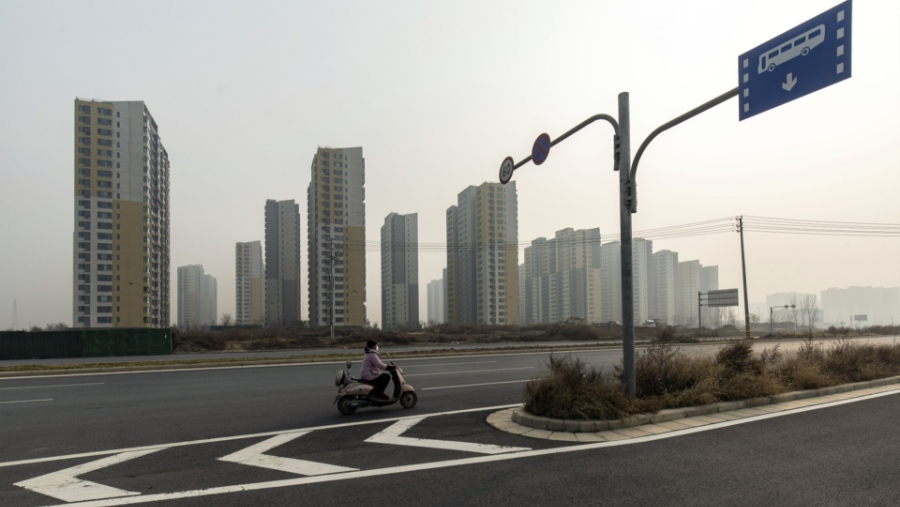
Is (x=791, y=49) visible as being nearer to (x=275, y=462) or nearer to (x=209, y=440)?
(x=275, y=462)

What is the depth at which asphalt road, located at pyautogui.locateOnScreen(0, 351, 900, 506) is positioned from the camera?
501 cm

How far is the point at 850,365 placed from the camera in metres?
12.2

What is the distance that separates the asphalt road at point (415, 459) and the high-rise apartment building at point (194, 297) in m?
130

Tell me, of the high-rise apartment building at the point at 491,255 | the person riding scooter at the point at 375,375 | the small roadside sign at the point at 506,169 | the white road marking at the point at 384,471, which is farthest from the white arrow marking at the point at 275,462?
the high-rise apartment building at the point at 491,255

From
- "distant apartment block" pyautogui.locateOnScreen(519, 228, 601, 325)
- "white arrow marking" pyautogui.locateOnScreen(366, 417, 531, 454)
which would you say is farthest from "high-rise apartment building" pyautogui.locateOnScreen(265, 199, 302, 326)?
"white arrow marking" pyautogui.locateOnScreen(366, 417, 531, 454)

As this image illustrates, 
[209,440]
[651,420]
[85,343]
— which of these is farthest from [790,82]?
[85,343]

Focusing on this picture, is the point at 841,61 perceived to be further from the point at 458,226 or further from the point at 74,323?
the point at 458,226

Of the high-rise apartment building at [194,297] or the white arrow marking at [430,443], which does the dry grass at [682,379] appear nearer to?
the white arrow marking at [430,443]

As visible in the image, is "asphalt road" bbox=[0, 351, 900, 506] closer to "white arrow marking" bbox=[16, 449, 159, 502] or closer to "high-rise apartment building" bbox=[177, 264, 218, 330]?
"white arrow marking" bbox=[16, 449, 159, 502]

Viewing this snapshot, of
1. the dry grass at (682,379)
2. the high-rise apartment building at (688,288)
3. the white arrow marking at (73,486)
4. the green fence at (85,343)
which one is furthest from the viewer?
the high-rise apartment building at (688,288)

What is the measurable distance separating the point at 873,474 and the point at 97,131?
82.8 m

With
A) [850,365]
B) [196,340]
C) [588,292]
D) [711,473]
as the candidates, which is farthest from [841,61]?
[588,292]

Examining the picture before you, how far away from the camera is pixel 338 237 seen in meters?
74.2

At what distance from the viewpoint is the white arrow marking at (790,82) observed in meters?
6.77
